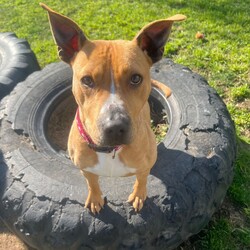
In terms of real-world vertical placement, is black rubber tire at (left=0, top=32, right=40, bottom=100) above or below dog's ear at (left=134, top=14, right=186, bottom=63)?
below

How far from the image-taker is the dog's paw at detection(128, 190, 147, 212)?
3.53m

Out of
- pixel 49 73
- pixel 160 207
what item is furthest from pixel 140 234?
pixel 49 73

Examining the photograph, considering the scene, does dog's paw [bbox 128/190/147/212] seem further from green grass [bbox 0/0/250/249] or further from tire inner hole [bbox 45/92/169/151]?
tire inner hole [bbox 45/92/169/151]

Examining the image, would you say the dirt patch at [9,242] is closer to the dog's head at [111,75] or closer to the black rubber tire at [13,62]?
the black rubber tire at [13,62]

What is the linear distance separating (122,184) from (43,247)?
95cm

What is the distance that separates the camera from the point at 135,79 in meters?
2.85

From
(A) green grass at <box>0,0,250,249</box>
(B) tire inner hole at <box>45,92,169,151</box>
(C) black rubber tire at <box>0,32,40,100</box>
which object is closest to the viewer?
(A) green grass at <box>0,0,250,249</box>

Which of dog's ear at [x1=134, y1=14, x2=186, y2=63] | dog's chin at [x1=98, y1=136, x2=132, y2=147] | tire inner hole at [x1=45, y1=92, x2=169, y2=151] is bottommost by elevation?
tire inner hole at [x1=45, y1=92, x2=169, y2=151]

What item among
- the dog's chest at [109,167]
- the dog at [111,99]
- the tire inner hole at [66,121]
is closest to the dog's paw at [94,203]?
the dog at [111,99]

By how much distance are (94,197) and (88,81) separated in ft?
3.84

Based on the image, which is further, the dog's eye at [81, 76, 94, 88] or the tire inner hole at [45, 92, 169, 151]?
the tire inner hole at [45, 92, 169, 151]

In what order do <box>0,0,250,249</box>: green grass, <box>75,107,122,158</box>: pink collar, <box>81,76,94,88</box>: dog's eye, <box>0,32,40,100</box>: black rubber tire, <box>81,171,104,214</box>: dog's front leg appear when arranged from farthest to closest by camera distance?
<box>0,32,40,100</box>: black rubber tire < <box>0,0,250,249</box>: green grass < <box>81,171,104,214</box>: dog's front leg < <box>75,107,122,158</box>: pink collar < <box>81,76,94,88</box>: dog's eye

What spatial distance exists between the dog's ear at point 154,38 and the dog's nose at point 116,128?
75 cm

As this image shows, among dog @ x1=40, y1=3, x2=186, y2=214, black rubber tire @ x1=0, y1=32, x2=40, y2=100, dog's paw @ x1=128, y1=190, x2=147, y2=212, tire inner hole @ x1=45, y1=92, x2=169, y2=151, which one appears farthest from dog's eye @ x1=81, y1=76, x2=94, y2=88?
black rubber tire @ x1=0, y1=32, x2=40, y2=100
